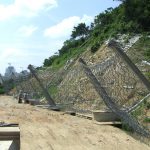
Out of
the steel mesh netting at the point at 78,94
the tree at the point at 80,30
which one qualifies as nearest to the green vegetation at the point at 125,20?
the steel mesh netting at the point at 78,94

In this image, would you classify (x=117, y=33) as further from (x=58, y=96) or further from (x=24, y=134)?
(x=24, y=134)

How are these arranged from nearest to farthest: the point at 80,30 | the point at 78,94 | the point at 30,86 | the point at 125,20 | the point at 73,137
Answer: the point at 73,137, the point at 78,94, the point at 30,86, the point at 125,20, the point at 80,30

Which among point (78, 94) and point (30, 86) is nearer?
point (78, 94)

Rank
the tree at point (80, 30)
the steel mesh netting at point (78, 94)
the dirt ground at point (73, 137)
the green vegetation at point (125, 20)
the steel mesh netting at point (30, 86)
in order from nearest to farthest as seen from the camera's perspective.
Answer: the dirt ground at point (73, 137) → the steel mesh netting at point (78, 94) → the steel mesh netting at point (30, 86) → the green vegetation at point (125, 20) → the tree at point (80, 30)

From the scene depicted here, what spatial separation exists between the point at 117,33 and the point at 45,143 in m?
29.1

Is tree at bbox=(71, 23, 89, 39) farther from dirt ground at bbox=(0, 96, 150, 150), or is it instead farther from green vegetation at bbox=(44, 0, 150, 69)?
dirt ground at bbox=(0, 96, 150, 150)

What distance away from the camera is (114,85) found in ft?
56.0

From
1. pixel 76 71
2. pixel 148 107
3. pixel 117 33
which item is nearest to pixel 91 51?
pixel 117 33

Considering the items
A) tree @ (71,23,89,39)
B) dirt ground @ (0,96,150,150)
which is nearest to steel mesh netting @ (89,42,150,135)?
dirt ground @ (0,96,150,150)

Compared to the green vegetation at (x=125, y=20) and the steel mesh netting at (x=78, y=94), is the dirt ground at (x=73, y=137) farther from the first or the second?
the green vegetation at (x=125, y=20)

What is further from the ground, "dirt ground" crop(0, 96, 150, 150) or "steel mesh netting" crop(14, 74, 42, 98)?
"steel mesh netting" crop(14, 74, 42, 98)

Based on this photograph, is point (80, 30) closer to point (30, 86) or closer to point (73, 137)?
point (30, 86)

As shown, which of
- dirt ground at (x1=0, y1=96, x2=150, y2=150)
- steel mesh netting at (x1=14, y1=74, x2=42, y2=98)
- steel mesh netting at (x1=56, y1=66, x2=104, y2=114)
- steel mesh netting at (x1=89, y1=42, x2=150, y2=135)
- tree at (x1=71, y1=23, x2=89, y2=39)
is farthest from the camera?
tree at (x1=71, y1=23, x2=89, y2=39)

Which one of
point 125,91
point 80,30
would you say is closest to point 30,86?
point 125,91
